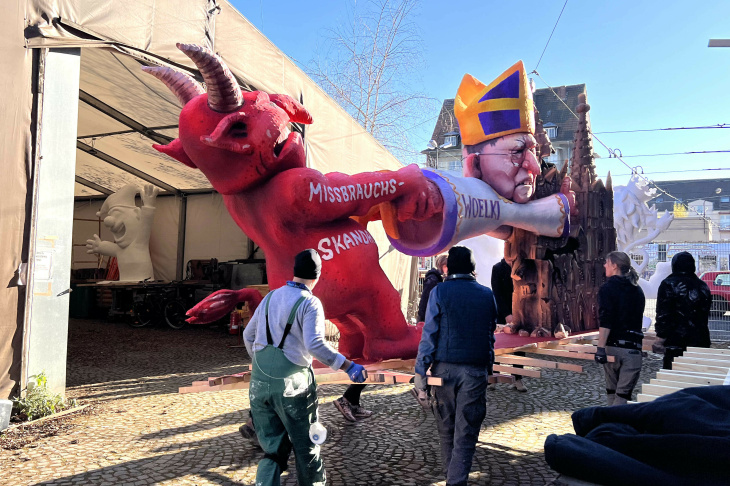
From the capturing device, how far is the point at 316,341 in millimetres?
2168

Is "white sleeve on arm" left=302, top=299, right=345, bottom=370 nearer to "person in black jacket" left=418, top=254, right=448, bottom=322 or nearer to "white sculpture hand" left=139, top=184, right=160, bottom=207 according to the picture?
"person in black jacket" left=418, top=254, right=448, bottom=322

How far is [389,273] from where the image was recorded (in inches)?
340

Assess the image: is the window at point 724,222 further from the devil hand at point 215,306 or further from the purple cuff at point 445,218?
the devil hand at point 215,306

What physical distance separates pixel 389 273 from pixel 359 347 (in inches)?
210

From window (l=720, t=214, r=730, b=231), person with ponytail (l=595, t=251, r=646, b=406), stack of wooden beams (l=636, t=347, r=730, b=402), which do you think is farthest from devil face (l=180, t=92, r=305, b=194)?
window (l=720, t=214, r=730, b=231)

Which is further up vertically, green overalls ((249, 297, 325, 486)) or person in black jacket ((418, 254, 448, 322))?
person in black jacket ((418, 254, 448, 322))

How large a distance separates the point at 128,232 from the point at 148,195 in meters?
0.89

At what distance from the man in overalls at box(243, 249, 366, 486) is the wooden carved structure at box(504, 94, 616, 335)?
2.64 meters

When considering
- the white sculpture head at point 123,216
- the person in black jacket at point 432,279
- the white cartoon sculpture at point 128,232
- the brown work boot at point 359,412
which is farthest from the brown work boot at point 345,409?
the white sculpture head at point 123,216

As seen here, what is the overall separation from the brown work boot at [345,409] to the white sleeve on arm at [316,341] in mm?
2035

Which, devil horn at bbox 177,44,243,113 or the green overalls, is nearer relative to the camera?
the green overalls

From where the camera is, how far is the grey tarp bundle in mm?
3969

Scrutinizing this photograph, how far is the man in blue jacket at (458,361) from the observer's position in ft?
8.21

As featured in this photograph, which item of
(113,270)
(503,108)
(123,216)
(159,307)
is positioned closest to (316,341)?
(503,108)
